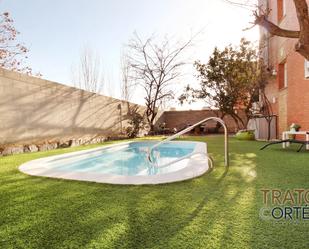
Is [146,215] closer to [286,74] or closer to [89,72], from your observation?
[286,74]

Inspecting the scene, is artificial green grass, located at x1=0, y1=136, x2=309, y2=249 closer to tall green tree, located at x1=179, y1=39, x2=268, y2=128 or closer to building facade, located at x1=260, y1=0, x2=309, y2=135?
building facade, located at x1=260, y1=0, x2=309, y2=135

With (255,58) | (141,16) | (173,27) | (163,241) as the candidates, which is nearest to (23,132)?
(163,241)

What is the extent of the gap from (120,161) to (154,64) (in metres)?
11.4

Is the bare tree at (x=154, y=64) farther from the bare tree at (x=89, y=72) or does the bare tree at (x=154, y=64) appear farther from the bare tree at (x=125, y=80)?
the bare tree at (x=89, y=72)

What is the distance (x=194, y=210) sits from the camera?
2.38 meters

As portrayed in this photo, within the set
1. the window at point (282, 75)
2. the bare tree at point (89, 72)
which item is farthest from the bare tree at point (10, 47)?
the window at point (282, 75)

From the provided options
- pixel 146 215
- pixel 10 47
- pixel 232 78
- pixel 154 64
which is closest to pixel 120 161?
pixel 146 215

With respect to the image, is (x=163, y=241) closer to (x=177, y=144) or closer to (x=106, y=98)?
(x=177, y=144)

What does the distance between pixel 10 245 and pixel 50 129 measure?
7515mm

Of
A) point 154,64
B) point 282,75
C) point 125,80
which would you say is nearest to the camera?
point 282,75

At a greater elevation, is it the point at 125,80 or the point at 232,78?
the point at 125,80

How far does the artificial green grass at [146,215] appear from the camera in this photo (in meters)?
1.78

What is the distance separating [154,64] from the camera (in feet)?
55.9

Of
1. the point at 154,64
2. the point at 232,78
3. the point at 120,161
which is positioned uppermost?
the point at 154,64
